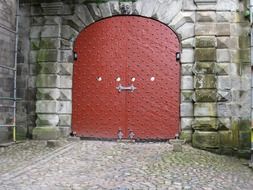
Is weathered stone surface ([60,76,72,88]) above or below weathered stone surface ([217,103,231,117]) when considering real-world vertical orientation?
above

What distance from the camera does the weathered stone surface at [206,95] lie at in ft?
25.6

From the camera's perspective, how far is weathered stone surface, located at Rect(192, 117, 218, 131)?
7762 millimetres

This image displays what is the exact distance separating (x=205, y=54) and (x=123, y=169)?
316 cm

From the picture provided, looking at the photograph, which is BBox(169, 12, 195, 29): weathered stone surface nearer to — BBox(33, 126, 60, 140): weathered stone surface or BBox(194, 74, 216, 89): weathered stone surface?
BBox(194, 74, 216, 89): weathered stone surface

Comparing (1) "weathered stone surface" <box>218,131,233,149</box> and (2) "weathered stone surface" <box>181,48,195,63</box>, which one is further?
(2) "weathered stone surface" <box>181,48,195,63</box>

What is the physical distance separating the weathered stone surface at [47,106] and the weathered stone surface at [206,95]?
2.92 m

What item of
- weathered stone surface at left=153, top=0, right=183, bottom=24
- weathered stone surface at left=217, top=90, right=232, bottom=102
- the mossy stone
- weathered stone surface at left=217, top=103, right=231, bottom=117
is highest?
weathered stone surface at left=153, top=0, right=183, bottom=24

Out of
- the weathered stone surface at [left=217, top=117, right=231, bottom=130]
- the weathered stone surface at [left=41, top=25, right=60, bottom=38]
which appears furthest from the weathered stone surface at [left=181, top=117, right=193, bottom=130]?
the weathered stone surface at [left=41, top=25, right=60, bottom=38]

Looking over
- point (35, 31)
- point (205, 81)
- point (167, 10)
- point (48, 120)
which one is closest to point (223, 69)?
point (205, 81)

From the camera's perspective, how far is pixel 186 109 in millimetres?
8055

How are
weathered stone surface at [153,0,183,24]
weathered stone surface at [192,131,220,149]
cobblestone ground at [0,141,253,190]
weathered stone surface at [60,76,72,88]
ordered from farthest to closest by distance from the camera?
weathered stone surface at [60,76,72,88] → weathered stone surface at [153,0,183,24] → weathered stone surface at [192,131,220,149] → cobblestone ground at [0,141,253,190]

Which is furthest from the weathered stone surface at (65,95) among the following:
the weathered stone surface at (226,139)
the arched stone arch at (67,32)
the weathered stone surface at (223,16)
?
the weathered stone surface at (223,16)

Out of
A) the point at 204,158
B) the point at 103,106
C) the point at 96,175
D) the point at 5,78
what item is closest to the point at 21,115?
the point at 5,78

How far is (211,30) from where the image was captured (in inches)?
315
